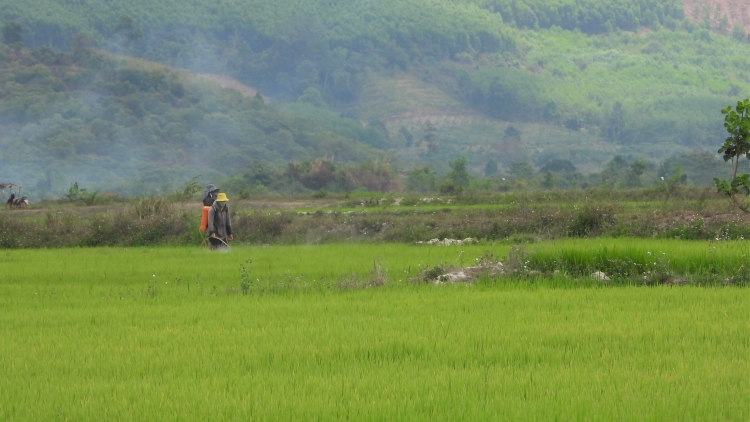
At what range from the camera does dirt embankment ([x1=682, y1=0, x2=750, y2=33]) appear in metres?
151

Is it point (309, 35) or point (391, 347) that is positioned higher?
point (309, 35)

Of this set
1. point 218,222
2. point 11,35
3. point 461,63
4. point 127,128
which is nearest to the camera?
point 218,222

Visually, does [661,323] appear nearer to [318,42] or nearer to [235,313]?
[235,313]

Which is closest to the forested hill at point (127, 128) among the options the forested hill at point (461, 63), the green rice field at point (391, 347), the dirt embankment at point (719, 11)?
the forested hill at point (461, 63)

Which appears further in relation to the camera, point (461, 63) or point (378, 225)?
point (461, 63)

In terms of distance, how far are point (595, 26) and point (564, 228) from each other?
138 metres

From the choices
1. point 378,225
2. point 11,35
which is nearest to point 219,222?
point 378,225

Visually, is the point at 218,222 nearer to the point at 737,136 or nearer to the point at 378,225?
the point at 378,225

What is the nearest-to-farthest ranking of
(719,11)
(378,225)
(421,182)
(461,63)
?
1. (378,225)
2. (421,182)
3. (461,63)
4. (719,11)

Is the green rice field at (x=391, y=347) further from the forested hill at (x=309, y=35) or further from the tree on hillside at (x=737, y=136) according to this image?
the forested hill at (x=309, y=35)

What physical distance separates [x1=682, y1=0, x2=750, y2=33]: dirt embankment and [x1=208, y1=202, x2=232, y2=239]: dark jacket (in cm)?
14884

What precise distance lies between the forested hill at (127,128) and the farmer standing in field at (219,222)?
2070 inches

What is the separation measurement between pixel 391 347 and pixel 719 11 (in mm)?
159431

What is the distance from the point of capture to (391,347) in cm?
Result: 673
